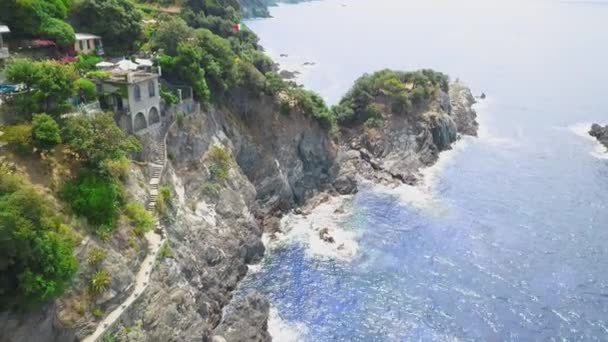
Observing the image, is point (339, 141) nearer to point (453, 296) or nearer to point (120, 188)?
point (453, 296)

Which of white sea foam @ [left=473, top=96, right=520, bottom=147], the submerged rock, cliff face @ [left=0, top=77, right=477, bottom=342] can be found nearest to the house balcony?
cliff face @ [left=0, top=77, right=477, bottom=342]

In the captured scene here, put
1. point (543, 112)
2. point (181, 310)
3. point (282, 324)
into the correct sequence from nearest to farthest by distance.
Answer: point (181, 310)
point (282, 324)
point (543, 112)

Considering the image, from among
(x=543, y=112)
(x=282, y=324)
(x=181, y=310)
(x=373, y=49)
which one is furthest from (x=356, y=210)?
(x=373, y=49)

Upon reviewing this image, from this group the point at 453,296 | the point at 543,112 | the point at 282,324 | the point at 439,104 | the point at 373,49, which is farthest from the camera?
the point at 373,49

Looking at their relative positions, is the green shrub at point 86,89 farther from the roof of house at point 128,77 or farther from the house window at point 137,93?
the house window at point 137,93

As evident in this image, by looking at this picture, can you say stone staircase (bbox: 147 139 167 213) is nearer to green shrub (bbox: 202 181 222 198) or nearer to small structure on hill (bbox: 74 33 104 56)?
green shrub (bbox: 202 181 222 198)
